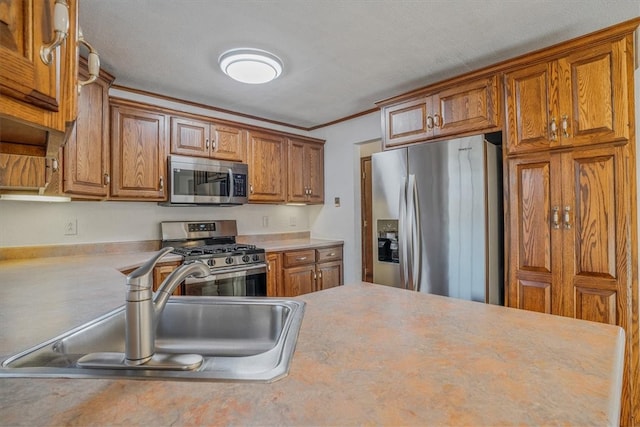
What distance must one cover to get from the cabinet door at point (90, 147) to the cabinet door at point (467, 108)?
95.5 inches

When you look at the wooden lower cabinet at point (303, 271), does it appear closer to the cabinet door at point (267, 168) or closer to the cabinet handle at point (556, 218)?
the cabinet door at point (267, 168)

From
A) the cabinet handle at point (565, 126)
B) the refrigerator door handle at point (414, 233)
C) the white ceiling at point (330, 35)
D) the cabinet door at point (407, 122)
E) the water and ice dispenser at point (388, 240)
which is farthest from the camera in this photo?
the water and ice dispenser at point (388, 240)

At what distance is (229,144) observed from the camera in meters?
3.18

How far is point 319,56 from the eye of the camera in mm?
2234

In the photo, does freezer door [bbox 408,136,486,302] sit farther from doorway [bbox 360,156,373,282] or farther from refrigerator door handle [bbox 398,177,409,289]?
doorway [bbox 360,156,373,282]

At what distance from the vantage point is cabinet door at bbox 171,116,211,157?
2850 millimetres

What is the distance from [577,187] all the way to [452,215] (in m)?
0.71

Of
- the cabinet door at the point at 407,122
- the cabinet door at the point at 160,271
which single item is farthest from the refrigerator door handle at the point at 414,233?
the cabinet door at the point at 160,271

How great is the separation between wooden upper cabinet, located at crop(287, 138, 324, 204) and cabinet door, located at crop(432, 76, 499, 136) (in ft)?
5.38

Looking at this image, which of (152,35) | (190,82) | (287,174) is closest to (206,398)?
(152,35)

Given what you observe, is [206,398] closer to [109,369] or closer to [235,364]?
[235,364]

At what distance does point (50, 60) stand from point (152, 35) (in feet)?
5.62

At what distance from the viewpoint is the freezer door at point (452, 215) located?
218cm

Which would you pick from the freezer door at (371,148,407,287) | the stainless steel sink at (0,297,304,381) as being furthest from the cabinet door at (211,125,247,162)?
the stainless steel sink at (0,297,304,381)
